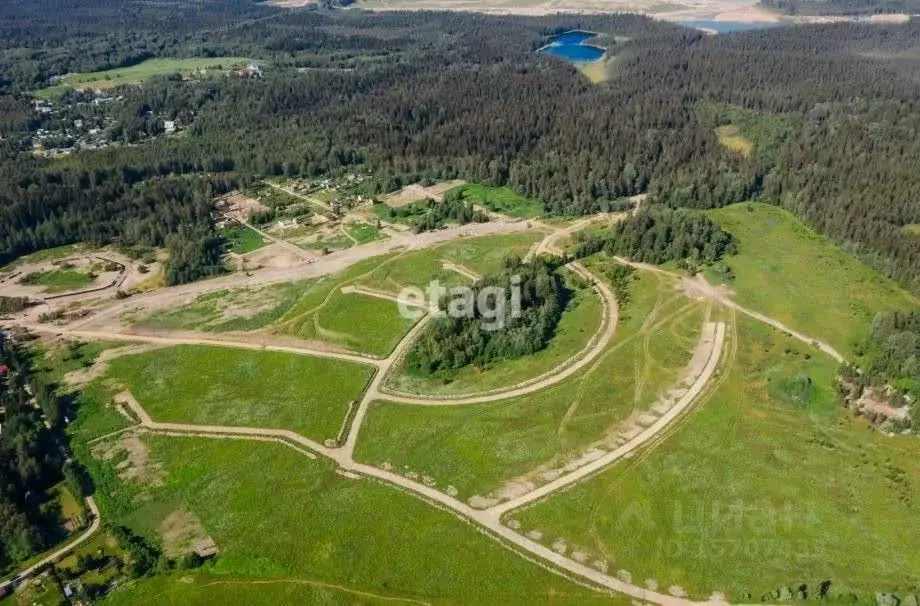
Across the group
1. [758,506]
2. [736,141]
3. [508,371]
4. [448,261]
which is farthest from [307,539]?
[736,141]

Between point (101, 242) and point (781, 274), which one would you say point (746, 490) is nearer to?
point (781, 274)

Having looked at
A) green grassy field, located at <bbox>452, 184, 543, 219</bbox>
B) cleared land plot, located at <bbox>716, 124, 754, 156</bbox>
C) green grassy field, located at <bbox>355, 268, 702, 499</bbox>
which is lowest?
green grassy field, located at <bbox>355, 268, 702, 499</bbox>

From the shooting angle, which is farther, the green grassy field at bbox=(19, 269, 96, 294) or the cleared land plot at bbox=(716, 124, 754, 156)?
the cleared land plot at bbox=(716, 124, 754, 156)

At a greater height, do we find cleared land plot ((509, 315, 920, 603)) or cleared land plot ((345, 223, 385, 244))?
cleared land plot ((345, 223, 385, 244))

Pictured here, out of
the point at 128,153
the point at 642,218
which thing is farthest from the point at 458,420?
the point at 128,153

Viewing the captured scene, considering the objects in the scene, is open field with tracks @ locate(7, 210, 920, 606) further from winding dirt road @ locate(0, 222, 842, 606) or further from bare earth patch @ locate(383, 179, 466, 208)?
bare earth patch @ locate(383, 179, 466, 208)

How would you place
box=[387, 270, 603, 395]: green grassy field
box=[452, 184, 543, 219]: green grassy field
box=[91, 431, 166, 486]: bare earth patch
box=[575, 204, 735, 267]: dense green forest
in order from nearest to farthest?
box=[91, 431, 166, 486]: bare earth patch
box=[387, 270, 603, 395]: green grassy field
box=[575, 204, 735, 267]: dense green forest
box=[452, 184, 543, 219]: green grassy field

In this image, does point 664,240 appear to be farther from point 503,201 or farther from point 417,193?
point 417,193

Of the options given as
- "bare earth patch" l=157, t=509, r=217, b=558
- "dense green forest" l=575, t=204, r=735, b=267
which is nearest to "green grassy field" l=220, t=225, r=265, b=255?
"dense green forest" l=575, t=204, r=735, b=267
